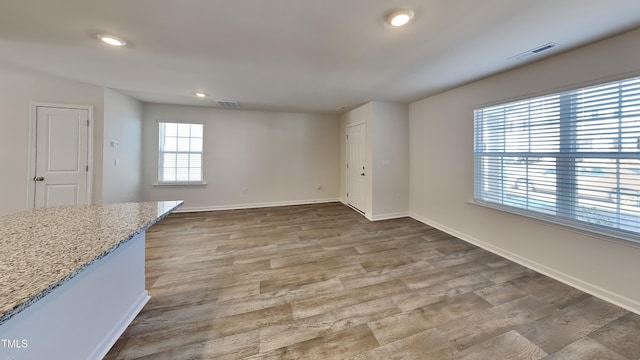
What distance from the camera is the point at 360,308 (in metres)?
1.94

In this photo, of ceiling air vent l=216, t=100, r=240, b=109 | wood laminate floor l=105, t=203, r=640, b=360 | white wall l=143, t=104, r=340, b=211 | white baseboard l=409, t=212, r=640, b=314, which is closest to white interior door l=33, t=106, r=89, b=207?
white wall l=143, t=104, r=340, b=211

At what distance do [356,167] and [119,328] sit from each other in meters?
4.51

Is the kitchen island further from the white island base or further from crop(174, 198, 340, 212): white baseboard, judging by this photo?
crop(174, 198, 340, 212): white baseboard

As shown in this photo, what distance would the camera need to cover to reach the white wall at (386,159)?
14.5 ft

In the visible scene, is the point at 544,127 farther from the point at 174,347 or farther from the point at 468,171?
the point at 174,347

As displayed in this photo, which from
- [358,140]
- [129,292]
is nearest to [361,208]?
[358,140]

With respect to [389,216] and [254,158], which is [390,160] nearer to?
[389,216]

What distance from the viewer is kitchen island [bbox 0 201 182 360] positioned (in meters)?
0.88

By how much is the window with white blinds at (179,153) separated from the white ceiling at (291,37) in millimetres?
1674

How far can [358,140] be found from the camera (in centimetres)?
502

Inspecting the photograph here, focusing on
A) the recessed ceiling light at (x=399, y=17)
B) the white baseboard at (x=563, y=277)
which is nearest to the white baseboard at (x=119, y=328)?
the recessed ceiling light at (x=399, y=17)

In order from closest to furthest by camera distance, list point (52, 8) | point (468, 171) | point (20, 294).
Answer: point (20, 294) < point (52, 8) < point (468, 171)

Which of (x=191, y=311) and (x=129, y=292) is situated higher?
(x=129, y=292)

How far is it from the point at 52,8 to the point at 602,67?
4722 mm
